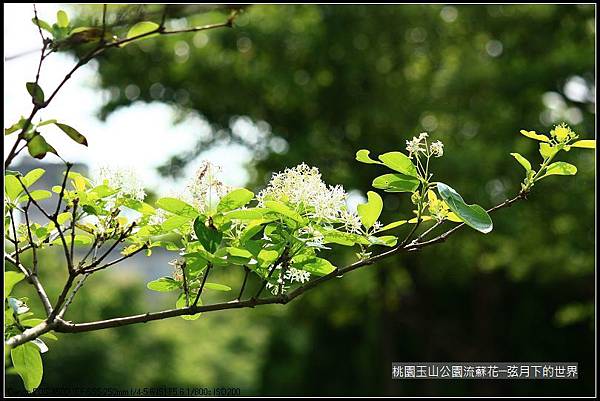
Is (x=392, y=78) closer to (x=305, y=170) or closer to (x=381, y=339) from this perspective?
(x=381, y=339)

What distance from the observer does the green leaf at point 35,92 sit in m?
0.76

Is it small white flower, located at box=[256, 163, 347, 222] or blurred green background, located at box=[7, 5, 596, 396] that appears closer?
Answer: small white flower, located at box=[256, 163, 347, 222]

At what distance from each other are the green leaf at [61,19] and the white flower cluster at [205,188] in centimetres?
24

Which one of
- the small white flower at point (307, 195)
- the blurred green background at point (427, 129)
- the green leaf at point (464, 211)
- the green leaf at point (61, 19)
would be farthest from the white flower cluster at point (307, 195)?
the blurred green background at point (427, 129)

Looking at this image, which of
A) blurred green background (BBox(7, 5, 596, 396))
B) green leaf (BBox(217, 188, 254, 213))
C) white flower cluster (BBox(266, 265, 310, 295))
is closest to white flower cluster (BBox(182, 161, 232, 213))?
green leaf (BBox(217, 188, 254, 213))

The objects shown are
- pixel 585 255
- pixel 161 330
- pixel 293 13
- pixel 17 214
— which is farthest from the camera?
pixel 161 330

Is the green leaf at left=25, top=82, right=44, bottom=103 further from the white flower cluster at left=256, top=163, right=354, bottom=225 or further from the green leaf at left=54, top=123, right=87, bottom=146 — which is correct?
the white flower cluster at left=256, top=163, right=354, bottom=225

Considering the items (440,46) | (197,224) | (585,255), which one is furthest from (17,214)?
(440,46)

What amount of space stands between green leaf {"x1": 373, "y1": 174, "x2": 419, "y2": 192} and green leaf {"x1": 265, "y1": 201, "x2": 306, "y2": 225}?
0.37ft

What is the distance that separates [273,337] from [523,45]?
404 centimetres

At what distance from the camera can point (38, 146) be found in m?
0.78

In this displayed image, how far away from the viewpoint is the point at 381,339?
21.7ft

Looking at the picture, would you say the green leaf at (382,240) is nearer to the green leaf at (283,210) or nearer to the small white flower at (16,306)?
the green leaf at (283,210)

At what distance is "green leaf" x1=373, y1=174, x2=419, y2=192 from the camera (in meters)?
0.81
